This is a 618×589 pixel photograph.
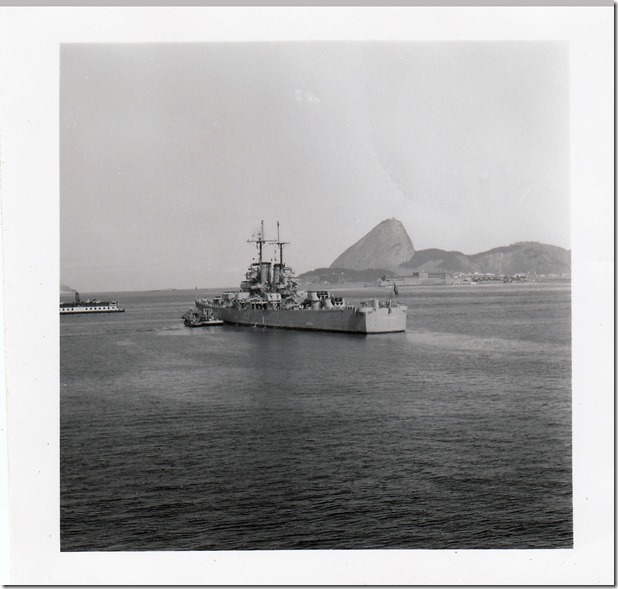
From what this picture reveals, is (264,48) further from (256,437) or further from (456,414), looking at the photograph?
(456,414)

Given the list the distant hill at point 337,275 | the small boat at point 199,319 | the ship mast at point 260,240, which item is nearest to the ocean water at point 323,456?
the distant hill at point 337,275

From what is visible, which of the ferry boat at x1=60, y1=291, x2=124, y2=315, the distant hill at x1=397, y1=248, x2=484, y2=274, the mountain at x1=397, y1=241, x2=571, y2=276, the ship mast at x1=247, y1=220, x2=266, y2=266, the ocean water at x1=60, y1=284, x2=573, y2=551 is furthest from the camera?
the distant hill at x1=397, y1=248, x2=484, y2=274

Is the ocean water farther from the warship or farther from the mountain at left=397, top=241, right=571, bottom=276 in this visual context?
the warship

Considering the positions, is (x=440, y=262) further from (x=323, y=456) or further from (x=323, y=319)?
(x=323, y=319)

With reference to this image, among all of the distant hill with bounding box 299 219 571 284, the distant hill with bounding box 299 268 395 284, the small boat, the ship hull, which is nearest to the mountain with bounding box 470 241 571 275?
the distant hill with bounding box 299 219 571 284

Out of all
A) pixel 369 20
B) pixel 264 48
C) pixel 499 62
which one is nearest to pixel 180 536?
pixel 264 48

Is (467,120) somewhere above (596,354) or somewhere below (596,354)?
above

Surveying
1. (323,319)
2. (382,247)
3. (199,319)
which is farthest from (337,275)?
(199,319)
